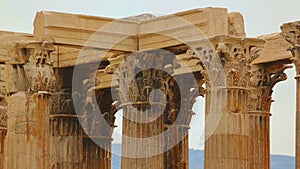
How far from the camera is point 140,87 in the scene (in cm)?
4834

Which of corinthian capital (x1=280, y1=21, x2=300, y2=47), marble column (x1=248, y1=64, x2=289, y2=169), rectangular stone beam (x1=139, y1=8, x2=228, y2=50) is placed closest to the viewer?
corinthian capital (x1=280, y1=21, x2=300, y2=47)

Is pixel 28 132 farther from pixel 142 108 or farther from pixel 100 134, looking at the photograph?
pixel 100 134

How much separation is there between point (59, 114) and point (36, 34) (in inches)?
232

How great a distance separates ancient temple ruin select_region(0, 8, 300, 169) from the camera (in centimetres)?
4322

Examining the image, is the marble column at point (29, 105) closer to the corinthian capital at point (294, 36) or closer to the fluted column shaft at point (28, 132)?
the fluted column shaft at point (28, 132)

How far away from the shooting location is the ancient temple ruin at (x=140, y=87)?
43.2 metres

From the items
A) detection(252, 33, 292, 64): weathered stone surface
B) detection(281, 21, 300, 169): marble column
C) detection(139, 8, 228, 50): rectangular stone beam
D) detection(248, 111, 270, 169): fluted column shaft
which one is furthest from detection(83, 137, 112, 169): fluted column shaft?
detection(281, 21, 300, 169): marble column

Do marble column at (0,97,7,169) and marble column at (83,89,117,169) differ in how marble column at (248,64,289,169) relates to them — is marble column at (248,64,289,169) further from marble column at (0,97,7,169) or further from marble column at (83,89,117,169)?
marble column at (0,97,7,169)

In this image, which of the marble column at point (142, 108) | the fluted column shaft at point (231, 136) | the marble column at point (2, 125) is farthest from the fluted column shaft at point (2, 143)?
the fluted column shaft at point (231, 136)

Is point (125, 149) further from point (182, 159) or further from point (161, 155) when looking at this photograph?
point (182, 159)

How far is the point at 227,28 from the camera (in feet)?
144

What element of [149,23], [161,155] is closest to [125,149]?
[161,155]

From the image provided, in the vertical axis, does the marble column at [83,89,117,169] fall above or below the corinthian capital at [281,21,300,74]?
below

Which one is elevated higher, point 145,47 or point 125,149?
Result: point 145,47
